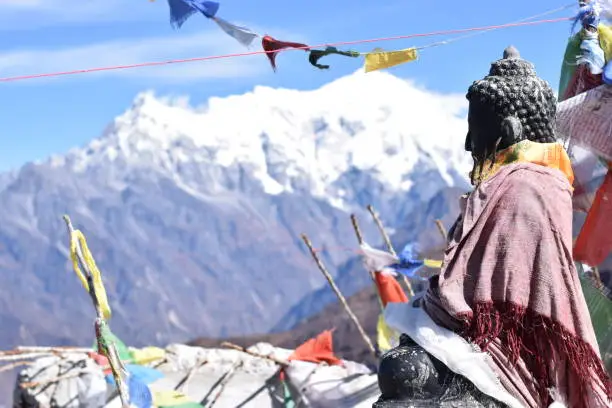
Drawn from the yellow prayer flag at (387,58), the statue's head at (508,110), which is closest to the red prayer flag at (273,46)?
the yellow prayer flag at (387,58)

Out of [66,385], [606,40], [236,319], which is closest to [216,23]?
[606,40]

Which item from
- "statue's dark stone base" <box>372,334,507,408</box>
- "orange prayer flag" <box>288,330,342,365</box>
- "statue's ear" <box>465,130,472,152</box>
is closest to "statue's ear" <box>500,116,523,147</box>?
"statue's ear" <box>465,130,472,152</box>

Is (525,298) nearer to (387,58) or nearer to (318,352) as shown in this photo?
(387,58)

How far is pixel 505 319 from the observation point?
2520mm

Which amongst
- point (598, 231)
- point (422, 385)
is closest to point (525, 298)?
point (422, 385)

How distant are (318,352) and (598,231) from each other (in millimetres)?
5307

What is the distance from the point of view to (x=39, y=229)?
53906 millimetres

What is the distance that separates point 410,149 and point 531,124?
58.7 metres

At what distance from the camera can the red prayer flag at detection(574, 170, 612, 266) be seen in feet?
11.5

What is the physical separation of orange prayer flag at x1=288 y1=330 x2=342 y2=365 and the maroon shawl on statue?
19.4 feet

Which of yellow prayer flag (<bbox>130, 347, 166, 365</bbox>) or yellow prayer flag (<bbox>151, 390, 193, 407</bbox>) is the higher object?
yellow prayer flag (<bbox>151, 390, 193, 407</bbox>)

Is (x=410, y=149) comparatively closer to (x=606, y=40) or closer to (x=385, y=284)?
(x=385, y=284)

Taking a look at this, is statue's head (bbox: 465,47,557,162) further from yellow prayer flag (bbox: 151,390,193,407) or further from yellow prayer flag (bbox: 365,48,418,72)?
yellow prayer flag (bbox: 151,390,193,407)

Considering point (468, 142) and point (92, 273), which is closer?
point (468, 142)
